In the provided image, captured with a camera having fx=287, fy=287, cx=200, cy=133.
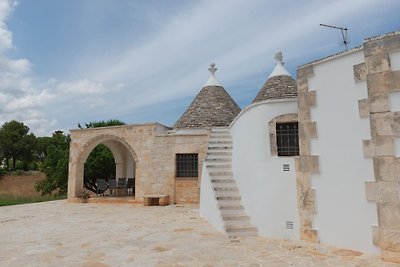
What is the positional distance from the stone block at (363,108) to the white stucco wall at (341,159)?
61 mm

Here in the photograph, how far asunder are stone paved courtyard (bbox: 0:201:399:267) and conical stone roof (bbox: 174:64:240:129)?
6744 mm

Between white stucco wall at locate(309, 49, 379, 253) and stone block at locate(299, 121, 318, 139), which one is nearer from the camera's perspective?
white stucco wall at locate(309, 49, 379, 253)

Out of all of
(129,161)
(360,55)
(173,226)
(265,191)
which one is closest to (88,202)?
(129,161)

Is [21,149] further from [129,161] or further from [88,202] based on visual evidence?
[88,202]

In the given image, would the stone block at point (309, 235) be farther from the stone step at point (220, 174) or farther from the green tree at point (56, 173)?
the green tree at point (56, 173)

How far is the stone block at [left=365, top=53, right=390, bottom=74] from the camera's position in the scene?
4.60m

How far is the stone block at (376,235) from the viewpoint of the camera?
454cm

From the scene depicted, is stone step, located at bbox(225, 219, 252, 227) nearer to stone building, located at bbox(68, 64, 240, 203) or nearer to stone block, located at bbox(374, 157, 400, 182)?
stone block, located at bbox(374, 157, 400, 182)

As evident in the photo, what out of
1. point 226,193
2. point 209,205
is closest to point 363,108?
point 226,193

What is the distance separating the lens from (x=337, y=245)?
5172mm

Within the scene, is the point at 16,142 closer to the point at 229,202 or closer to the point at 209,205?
the point at 209,205

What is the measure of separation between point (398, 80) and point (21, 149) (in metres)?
50.2

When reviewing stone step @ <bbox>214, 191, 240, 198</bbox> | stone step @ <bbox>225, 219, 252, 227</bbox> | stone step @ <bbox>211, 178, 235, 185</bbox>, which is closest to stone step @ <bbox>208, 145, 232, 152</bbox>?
stone step @ <bbox>211, 178, 235, 185</bbox>

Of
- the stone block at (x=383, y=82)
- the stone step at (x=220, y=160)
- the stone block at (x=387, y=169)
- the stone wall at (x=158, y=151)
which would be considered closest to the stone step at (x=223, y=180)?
the stone step at (x=220, y=160)
